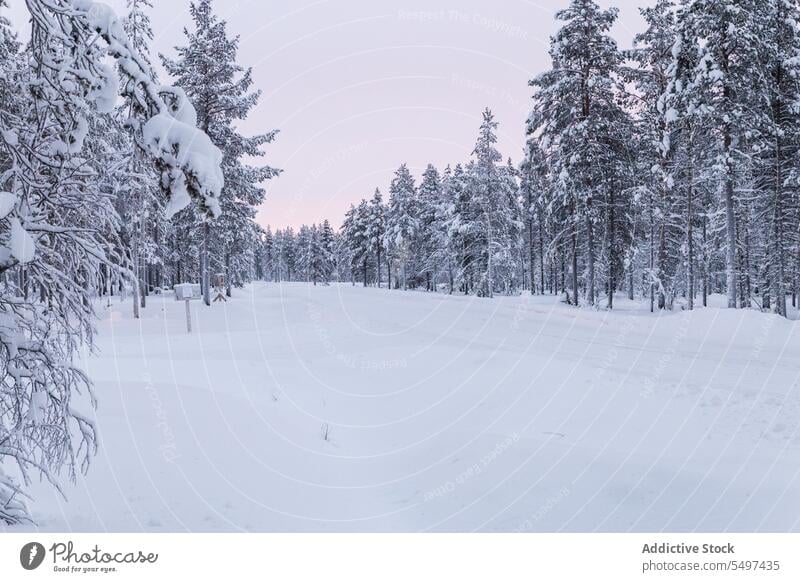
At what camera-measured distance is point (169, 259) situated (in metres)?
45.2

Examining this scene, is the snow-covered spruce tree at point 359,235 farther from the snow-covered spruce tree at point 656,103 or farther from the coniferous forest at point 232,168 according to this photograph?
the snow-covered spruce tree at point 656,103

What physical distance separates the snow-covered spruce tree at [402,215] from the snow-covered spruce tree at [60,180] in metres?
51.8

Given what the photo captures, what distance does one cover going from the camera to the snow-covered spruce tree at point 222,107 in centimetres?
2588

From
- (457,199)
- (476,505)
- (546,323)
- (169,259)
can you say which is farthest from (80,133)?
(169,259)

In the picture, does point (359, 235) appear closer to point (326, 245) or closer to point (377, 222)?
point (377, 222)

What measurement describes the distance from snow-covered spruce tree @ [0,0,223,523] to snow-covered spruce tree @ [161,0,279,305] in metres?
21.3

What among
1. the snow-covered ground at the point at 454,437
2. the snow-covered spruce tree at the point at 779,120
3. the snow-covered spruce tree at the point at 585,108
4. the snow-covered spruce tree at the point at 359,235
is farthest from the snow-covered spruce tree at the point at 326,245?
the snow-covered ground at the point at 454,437

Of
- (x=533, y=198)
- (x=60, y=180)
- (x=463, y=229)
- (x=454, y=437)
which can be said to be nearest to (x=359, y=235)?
(x=533, y=198)

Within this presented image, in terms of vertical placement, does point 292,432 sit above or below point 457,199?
below

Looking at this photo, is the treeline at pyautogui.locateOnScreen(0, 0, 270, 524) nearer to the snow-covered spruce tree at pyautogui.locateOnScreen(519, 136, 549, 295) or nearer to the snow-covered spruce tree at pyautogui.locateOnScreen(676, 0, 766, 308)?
the snow-covered spruce tree at pyautogui.locateOnScreen(676, 0, 766, 308)

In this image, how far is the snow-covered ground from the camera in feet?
17.5
